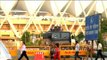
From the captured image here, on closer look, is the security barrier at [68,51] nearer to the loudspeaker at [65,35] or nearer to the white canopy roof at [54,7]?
the loudspeaker at [65,35]

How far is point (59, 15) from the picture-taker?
225 ft

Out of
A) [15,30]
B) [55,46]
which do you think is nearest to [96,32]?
[55,46]

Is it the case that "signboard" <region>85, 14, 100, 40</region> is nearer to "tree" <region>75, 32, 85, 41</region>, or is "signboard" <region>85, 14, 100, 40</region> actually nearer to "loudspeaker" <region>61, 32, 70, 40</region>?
"loudspeaker" <region>61, 32, 70, 40</region>

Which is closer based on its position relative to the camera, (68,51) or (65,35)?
(65,35)

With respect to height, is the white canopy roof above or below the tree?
above

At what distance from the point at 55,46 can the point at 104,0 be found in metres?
50.3

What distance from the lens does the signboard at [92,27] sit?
16953 millimetres

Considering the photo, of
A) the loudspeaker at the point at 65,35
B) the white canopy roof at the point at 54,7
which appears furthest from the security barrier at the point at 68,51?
the white canopy roof at the point at 54,7

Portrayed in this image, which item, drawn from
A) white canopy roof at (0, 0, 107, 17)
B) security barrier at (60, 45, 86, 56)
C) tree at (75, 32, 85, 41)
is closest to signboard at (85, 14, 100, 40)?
security barrier at (60, 45, 86, 56)

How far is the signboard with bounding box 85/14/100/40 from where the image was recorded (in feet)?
→ 55.6

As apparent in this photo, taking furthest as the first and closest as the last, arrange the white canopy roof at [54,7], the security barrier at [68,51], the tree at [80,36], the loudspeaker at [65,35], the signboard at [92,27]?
the white canopy roof at [54,7] → the tree at [80,36] → the security barrier at [68,51] → the loudspeaker at [65,35] → the signboard at [92,27]

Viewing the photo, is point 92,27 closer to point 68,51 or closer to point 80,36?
point 68,51

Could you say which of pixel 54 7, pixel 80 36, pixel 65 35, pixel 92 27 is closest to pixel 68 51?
pixel 65 35

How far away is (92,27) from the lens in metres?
17.5
